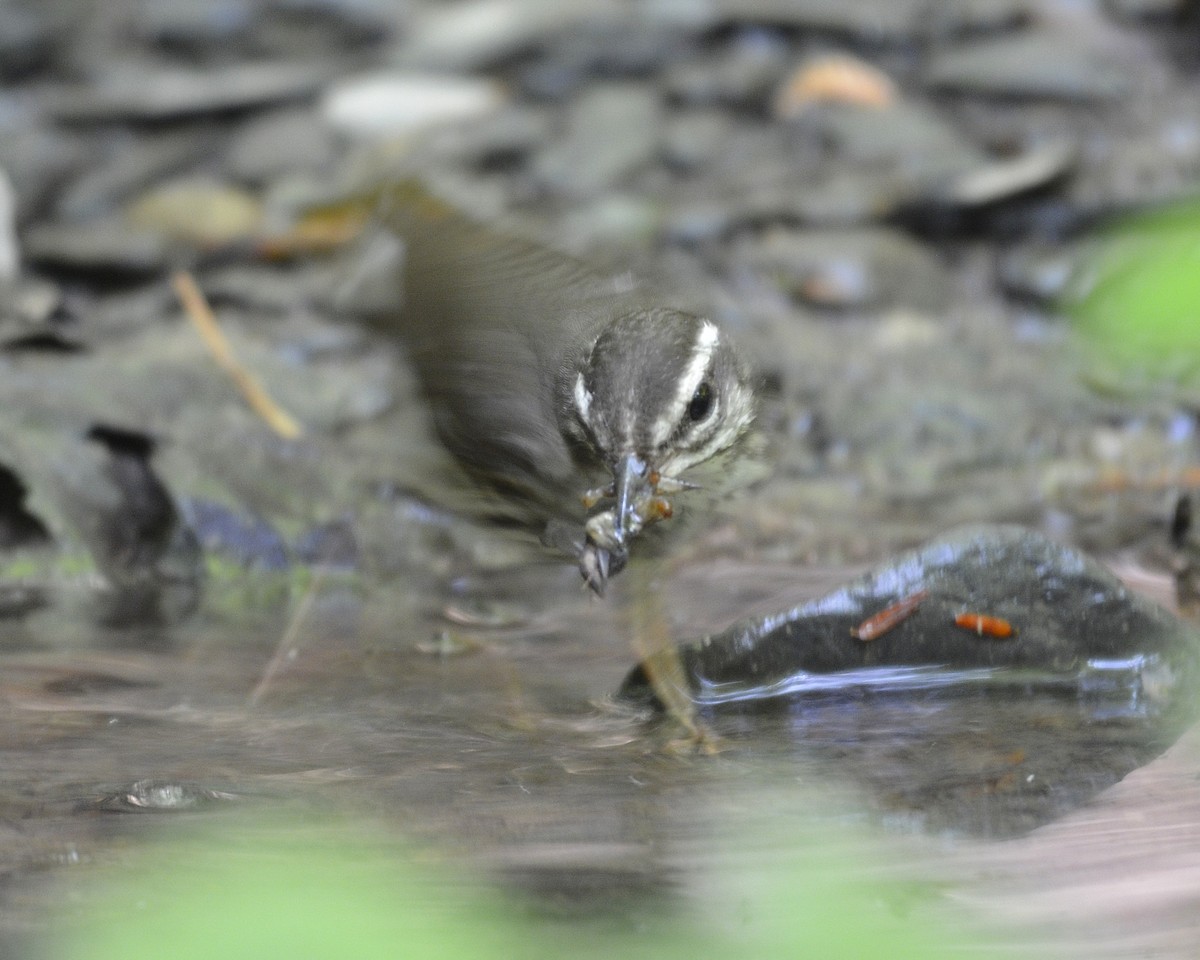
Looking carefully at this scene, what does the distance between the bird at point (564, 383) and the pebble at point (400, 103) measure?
2910 mm

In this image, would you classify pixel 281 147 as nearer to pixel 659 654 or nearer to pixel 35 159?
pixel 35 159

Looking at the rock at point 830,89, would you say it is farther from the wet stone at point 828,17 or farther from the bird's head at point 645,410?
the bird's head at point 645,410

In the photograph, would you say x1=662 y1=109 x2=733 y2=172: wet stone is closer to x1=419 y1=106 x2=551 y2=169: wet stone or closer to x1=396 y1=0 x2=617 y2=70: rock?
x1=419 y1=106 x2=551 y2=169: wet stone

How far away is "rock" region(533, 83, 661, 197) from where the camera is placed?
6.80 m

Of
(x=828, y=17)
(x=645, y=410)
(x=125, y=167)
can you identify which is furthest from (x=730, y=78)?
(x=645, y=410)

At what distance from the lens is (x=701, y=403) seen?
→ 11.1 ft

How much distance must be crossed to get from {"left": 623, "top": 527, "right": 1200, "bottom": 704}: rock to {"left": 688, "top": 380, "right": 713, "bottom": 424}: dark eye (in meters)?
0.53

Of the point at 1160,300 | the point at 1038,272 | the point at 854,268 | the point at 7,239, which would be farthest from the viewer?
the point at 854,268

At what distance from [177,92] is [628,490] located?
493cm

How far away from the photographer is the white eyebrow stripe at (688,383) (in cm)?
322

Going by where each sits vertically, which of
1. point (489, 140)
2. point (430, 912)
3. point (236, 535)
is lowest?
point (236, 535)

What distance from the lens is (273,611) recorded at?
3783 millimetres

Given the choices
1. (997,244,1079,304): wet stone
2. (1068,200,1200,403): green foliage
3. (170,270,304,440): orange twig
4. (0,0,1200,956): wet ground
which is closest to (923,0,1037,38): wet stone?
(0,0,1200,956): wet ground

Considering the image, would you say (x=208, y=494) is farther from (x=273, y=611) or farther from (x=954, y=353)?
(x=954, y=353)
